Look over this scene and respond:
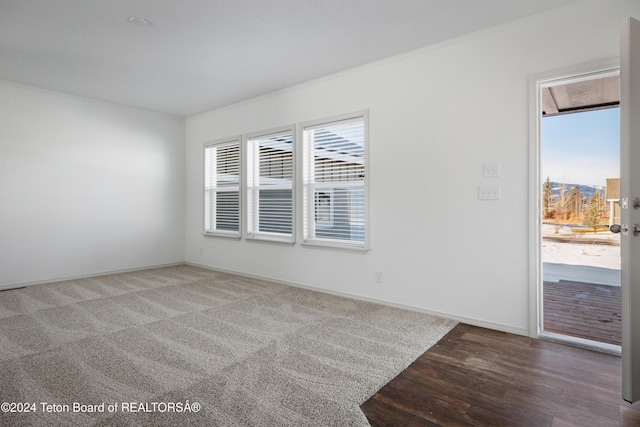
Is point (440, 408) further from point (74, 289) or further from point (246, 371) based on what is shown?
point (74, 289)

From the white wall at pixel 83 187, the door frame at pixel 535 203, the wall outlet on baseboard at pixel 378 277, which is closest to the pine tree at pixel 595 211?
the door frame at pixel 535 203

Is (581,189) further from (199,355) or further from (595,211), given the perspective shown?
(199,355)

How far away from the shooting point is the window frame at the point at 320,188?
3801 mm

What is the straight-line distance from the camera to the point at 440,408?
6.05ft

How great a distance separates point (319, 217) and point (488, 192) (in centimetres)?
199

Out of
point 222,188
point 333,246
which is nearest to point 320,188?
point 333,246

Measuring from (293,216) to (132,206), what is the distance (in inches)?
110

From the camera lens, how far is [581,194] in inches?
203

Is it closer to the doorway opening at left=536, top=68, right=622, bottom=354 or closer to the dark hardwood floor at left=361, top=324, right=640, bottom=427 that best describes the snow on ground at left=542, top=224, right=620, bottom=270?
the doorway opening at left=536, top=68, right=622, bottom=354

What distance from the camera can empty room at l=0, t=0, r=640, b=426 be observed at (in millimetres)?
1966

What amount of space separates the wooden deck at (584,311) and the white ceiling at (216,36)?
2.60 m

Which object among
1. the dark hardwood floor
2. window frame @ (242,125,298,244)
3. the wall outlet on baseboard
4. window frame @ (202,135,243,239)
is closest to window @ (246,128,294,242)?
window frame @ (242,125,298,244)

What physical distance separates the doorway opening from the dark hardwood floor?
1.49 metres

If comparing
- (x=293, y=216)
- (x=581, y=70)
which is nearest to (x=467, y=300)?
(x=581, y=70)
